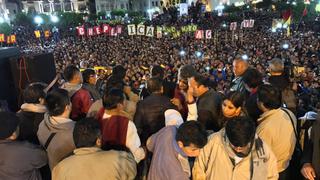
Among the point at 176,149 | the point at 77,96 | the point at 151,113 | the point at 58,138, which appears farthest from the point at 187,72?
the point at 58,138

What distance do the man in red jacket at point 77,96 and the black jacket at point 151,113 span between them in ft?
2.96

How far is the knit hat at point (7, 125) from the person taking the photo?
2.97 meters

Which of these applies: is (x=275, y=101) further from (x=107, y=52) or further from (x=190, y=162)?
(x=107, y=52)

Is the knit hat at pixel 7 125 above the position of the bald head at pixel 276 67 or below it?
below

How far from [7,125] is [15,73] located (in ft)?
9.86

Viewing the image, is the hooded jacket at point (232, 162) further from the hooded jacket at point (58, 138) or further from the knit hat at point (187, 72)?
the knit hat at point (187, 72)

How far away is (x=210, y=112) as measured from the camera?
3.71 m

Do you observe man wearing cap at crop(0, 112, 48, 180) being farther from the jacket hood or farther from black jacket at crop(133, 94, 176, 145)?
the jacket hood

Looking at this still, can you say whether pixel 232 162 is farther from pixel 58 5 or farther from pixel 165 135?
pixel 58 5

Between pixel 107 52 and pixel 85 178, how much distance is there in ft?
58.4

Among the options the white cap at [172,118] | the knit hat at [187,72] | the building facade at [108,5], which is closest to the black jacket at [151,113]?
the white cap at [172,118]

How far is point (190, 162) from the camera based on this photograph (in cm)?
302

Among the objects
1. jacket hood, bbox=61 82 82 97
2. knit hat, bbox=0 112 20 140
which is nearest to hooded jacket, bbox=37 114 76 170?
knit hat, bbox=0 112 20 140

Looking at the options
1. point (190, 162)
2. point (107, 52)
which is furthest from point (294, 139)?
point (107, 52)
